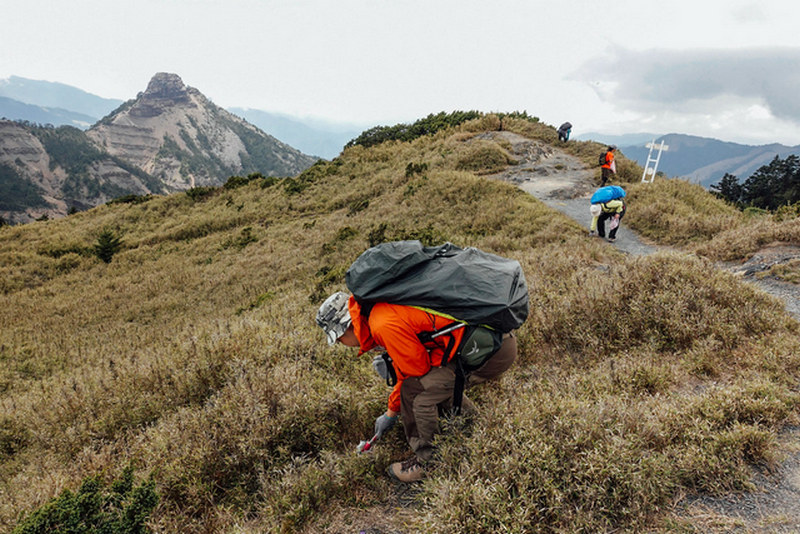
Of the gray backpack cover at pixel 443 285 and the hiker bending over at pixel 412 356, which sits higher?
the gray backpack cover at pixel 443 285

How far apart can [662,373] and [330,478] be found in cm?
307

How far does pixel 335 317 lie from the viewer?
2.84 metres

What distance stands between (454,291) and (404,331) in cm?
44

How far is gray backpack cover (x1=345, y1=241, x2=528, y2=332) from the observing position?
2.46 metres

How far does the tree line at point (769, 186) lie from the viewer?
28.7 meters

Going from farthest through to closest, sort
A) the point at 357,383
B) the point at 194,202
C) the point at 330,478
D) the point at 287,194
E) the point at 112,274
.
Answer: the point at 194,202
the point at 287,194
the point at 112,274
the point at 357,383
the point at 330,478

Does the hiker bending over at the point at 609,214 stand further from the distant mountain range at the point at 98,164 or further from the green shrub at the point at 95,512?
the distant mountain range at the point at 98,164

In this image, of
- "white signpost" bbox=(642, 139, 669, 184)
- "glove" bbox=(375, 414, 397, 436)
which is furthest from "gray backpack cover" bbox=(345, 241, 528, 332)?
"white signpost" bbox=(642, 139, 669, 184)

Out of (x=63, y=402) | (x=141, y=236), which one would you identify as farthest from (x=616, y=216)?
(x=141, y=236)

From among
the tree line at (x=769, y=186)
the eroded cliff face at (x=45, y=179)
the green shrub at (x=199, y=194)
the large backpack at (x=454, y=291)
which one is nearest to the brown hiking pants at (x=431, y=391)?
the large backpack at (x=454, y=291)

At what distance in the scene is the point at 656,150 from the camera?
1477cm

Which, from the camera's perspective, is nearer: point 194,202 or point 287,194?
point 287,194

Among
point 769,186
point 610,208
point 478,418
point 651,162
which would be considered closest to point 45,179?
point 651,162

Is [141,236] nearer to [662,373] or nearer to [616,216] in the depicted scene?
[616,216]
